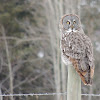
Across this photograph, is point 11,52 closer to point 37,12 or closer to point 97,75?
point 37,12

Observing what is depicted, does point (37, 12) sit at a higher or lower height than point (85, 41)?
higher

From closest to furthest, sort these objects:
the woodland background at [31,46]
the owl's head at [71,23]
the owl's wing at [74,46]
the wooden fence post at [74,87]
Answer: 1. the wooden fence post at [74,87]
2. the owl's wing at [74,46]
3. the owl's head at [71,23]
4. the woodland background at [31,46]

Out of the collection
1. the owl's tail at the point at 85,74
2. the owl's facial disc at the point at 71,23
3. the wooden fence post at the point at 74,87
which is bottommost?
the wooden fence post at the point at 74,87

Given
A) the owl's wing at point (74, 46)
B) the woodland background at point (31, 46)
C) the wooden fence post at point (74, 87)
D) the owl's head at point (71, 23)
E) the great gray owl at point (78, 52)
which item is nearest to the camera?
the wooden fence post at point (74, 87)

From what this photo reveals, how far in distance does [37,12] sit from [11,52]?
77.8 inches

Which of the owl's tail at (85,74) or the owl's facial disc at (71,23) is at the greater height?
the owl's facial disc at (71,23)

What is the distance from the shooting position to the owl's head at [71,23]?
351cm

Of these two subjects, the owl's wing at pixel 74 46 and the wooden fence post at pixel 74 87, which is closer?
the wooden fence post at pixel 74 87

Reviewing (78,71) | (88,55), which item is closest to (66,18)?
(88,55)

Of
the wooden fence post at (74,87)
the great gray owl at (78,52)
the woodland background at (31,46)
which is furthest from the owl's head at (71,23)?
the woodland background at (31,46)

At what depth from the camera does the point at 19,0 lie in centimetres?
1085

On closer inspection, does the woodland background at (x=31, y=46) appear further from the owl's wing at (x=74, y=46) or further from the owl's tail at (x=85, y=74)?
the owl's tail at (x=85, y=74)

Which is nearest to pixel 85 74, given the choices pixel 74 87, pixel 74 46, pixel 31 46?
pixel 74 87

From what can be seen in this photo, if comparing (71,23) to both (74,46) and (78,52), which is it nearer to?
(74,46)
